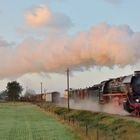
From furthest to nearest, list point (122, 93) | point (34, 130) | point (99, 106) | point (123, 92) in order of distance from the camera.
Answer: point (99, 106) → point (122, 93) → point (123, 92) → point (34, 130)

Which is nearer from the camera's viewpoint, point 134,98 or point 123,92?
point 134,98

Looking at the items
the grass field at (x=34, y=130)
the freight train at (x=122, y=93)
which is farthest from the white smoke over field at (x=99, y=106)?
the grass field at (x=34, y=130)

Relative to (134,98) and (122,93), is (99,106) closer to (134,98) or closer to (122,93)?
(122,93)

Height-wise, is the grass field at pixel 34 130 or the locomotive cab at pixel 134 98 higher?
the locomotive cab at pixel 134 98

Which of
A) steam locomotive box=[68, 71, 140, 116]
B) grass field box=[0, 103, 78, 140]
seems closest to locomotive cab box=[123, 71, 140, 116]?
steam locomotive box=[68, 71, 140, 116]

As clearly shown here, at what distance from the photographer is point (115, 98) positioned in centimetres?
4878

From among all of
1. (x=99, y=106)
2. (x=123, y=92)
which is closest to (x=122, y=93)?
(x=123, y=92)

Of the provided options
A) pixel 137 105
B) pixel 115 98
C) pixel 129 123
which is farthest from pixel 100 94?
pixel 129 123

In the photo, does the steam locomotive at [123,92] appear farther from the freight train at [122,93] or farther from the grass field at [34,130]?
the grass field at [34,130]

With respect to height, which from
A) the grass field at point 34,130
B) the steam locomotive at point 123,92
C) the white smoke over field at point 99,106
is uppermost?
the steam locomotive at point 123,92

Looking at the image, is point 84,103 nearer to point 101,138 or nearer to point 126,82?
point 126,82

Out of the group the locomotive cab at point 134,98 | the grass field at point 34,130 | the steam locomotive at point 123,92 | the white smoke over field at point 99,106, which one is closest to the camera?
the grass field at point 34,130

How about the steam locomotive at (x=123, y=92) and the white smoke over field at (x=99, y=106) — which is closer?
the steam locomotive at (x=123, y=92)

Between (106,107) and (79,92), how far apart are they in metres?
27.4
